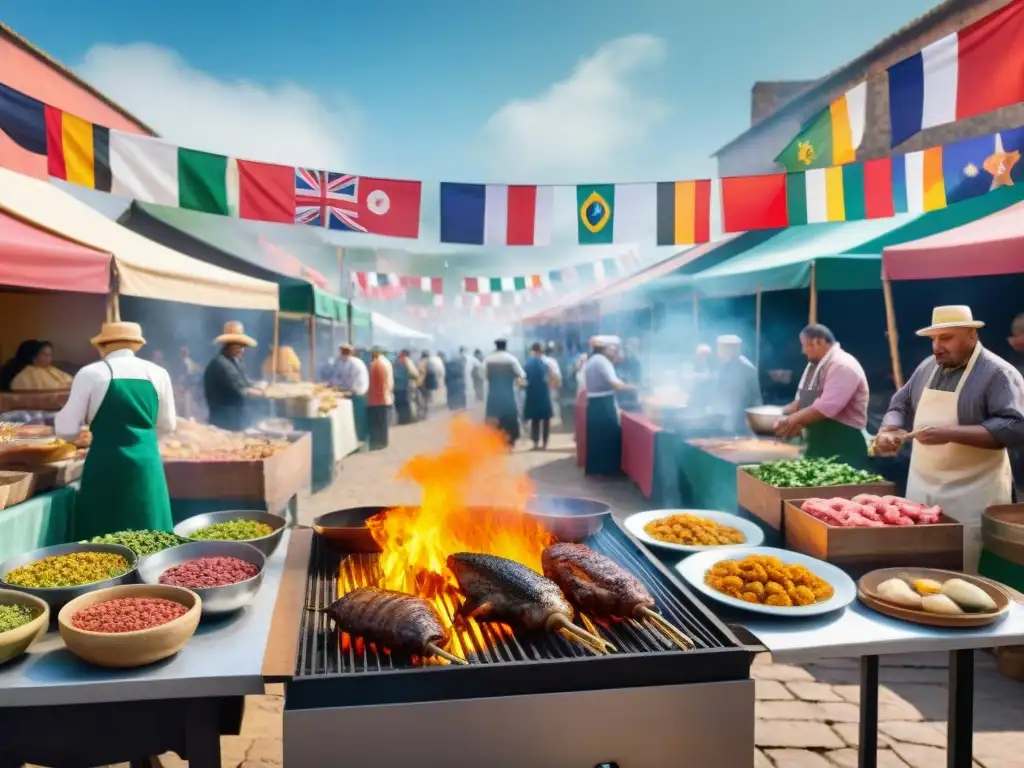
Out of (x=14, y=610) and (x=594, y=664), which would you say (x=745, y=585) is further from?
(x=14, y=610)

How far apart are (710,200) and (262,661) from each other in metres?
7.06

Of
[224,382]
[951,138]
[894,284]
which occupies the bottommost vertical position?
[224,382]

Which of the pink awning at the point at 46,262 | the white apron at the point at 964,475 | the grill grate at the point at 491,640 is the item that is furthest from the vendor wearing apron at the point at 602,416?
the grill grate at the point at 491,640

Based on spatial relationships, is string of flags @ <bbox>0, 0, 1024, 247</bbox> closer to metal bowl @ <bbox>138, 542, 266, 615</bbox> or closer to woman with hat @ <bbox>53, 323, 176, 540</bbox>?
woman with hat @ <bbox>53, 323, 176, 540</bbox>

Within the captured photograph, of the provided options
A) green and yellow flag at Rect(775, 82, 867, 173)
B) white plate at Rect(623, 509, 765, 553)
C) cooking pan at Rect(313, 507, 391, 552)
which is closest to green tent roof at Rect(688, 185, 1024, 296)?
green and yellow flag at Rect(775, 82, 867, 173)

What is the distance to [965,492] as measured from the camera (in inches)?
154

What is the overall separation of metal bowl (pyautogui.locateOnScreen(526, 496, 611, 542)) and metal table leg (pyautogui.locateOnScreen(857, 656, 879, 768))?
4.19 feet

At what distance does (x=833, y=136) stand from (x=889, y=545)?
561 centimetres

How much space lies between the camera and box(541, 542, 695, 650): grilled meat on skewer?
216 cm

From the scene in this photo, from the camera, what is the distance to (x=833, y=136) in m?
6.85

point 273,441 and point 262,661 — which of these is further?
point 273,441

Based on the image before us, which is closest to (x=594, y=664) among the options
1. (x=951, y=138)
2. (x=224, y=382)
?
(x=224, y=382)

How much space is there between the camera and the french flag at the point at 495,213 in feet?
24.2

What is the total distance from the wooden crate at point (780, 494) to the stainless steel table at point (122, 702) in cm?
252
